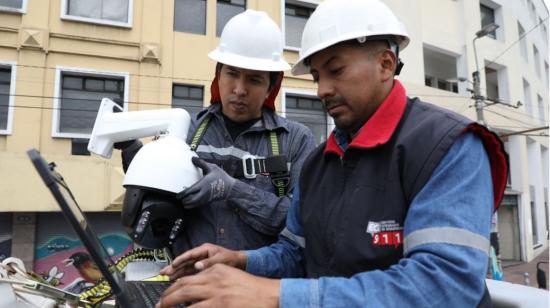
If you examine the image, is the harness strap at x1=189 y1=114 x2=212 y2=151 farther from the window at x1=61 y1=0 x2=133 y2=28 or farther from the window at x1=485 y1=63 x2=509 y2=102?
the window at x1=485 y1=63 x2=509 y2=102

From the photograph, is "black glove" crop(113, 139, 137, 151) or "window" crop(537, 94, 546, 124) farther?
"window" crop(537, 94, 546, 124)

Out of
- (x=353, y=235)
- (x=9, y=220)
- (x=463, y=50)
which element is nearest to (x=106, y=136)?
(x=353, y=235)

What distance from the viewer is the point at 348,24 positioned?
120cm

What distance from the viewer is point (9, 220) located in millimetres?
7164

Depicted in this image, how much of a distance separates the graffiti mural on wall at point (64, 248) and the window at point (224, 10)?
4.90 m

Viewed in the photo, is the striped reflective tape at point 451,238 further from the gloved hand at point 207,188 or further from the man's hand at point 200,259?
the gloved hand at point 207,188

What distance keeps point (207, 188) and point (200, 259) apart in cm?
31

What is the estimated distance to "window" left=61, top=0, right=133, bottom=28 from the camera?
762 centimetres

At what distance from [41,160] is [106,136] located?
3.24 feet

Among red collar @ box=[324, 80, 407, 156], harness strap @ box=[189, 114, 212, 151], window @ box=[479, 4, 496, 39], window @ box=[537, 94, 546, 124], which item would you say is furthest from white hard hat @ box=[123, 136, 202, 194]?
window @ box=[537, 94, 546, 124]

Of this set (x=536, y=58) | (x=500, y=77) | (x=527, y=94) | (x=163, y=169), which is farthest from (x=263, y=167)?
(x=536, y=58)

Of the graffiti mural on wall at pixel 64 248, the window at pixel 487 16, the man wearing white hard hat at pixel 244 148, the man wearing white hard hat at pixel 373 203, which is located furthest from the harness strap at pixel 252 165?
the window at pixel 487 16

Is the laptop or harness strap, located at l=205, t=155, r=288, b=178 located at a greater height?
harness strap, located at l=205, t=155, r=288, b=178

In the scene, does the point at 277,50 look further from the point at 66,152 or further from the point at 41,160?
the point at 66,152
